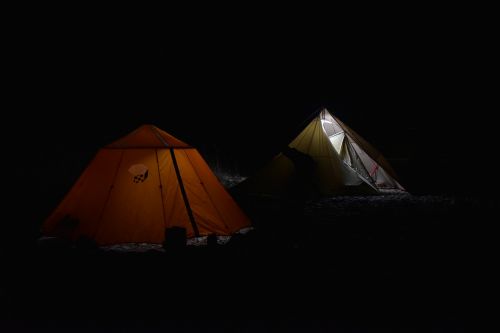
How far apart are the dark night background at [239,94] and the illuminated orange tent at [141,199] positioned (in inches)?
39.3

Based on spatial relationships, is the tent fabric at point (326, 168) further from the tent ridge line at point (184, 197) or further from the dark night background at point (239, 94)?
the tent ridge line at point (184, 197)

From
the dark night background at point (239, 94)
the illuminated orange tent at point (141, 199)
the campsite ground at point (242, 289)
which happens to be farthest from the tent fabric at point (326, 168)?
the campsite ground at point (242, 289)

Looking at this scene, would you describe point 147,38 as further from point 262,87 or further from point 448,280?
point 448,280

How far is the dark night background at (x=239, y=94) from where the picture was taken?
1498 cm

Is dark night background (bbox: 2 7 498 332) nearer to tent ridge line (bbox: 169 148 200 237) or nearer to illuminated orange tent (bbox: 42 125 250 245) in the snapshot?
illuminated orange tent (bbox: 42 125 250 245)

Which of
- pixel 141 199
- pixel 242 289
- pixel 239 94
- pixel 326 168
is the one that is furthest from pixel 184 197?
pixel 239 94

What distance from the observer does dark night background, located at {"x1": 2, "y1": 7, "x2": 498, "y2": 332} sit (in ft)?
49.2

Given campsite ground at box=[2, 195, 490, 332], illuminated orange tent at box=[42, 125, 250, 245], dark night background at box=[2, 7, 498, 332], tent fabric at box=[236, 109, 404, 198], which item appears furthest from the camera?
dark night background at box=[2, 7, 498, 332]

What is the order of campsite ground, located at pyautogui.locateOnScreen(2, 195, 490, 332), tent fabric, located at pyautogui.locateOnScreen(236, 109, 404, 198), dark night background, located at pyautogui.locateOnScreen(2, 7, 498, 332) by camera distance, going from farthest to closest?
dark night background, located at pyautogui.locateOnScreen(2, 7, 498, 332)
tent fabric, located at pyautogui.locateOnScreen(236, 109, 404, 198)
campsite ground, located at pyautogui.locateOnScreen(2, 195, 490, 332)

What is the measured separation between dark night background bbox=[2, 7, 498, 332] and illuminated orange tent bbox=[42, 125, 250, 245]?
100 centimetres

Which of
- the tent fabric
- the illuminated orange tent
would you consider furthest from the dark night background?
the tent fabric

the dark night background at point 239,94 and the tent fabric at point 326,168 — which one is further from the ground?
the dark night background at point 239,94

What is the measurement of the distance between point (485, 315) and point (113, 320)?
332cm

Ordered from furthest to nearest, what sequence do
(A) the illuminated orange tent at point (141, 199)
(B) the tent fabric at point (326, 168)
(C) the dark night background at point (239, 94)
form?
(C) the dark night background at point (239, 94), (B) the tent fabric at point (326, 168), (A) the illuminated orange tent at point (141, 199)
